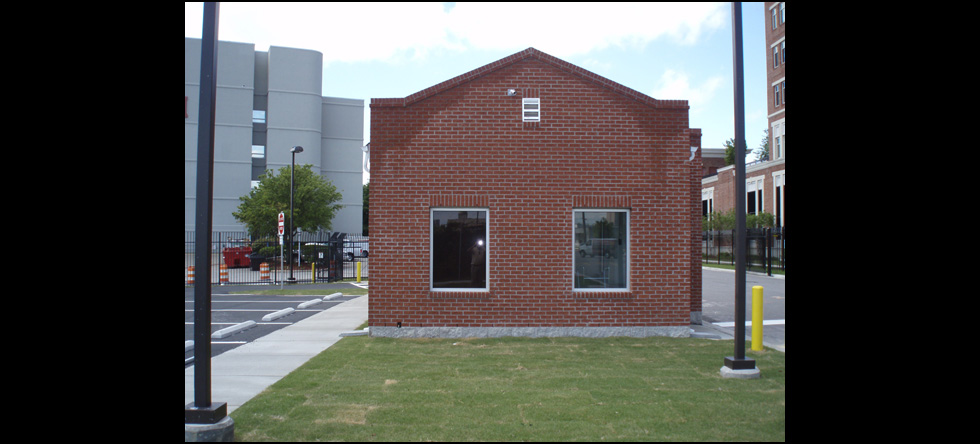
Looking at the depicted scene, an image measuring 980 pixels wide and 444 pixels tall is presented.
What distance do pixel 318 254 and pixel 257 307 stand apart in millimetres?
13876

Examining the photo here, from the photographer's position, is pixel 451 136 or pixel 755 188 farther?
pixel 755 188

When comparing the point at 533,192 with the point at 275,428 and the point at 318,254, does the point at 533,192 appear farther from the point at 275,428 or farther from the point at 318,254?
the point at 318,254

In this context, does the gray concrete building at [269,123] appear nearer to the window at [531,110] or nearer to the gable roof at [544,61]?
the gable roof at [544,61]

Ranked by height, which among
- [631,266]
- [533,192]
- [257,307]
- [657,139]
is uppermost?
[657,139]

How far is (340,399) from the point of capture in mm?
6098

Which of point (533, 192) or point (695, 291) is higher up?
point (533, 192)

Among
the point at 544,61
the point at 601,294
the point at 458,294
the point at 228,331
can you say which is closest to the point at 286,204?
the point at 228,331

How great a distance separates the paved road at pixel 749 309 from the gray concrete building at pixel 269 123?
37.9 meters

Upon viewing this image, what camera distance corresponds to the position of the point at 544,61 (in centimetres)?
1009

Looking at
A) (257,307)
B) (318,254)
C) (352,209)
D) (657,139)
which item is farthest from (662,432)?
(352,209)

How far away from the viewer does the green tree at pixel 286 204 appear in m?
36.8

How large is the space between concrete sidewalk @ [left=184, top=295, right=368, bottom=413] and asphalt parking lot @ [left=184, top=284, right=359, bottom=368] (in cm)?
44

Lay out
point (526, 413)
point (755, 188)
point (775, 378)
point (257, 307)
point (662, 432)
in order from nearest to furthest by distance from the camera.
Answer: point (662, 432) → point (526, 413) → point (775, 378) → point (257, 307) → point (755, 188)

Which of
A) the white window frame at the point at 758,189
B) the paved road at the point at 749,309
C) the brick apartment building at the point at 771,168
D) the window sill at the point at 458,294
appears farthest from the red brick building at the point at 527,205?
the white window frame at the point at 758,189
